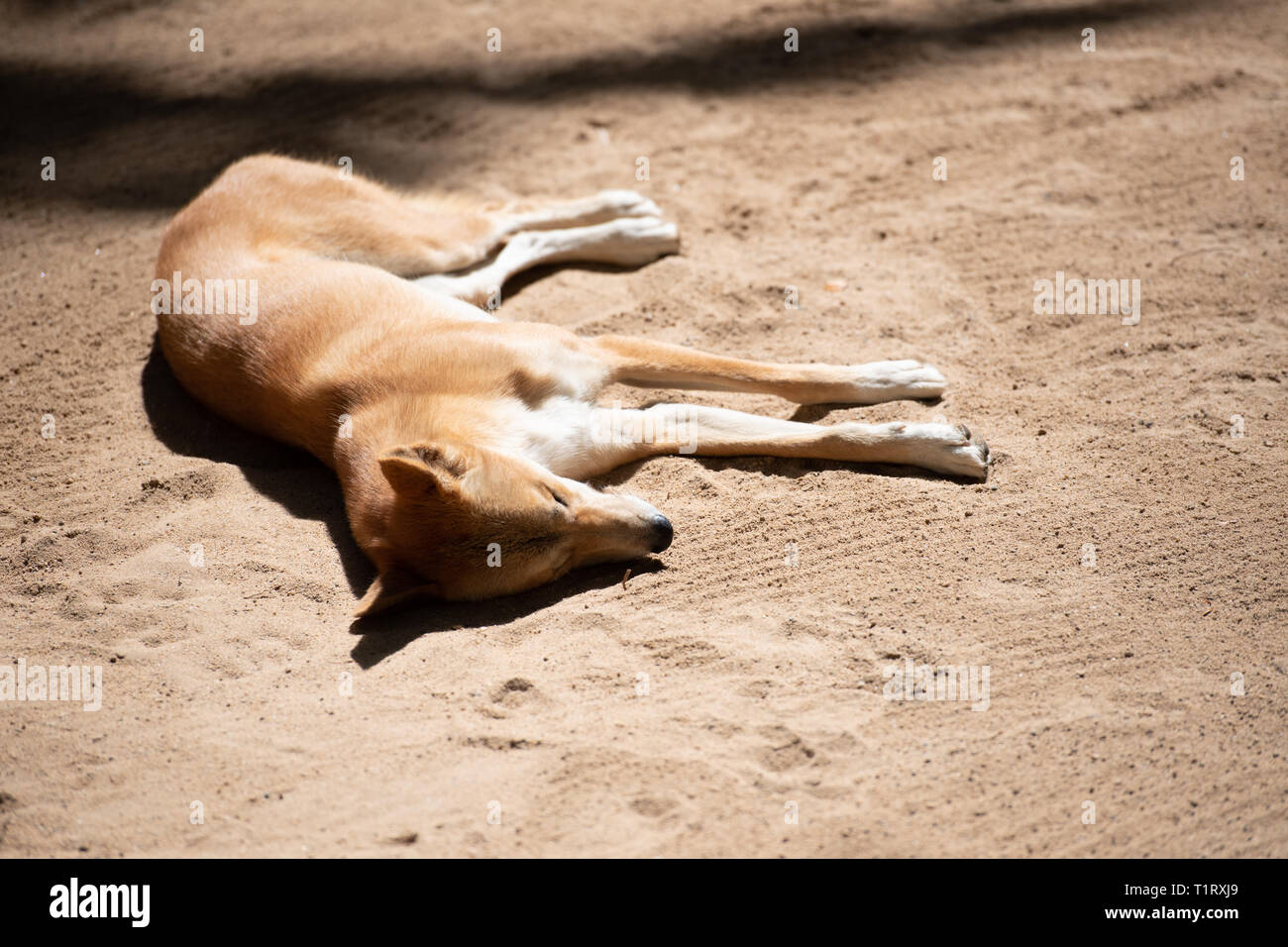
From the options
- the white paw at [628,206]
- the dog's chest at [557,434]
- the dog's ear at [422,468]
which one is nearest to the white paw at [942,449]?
the dog's chest at [557,434]

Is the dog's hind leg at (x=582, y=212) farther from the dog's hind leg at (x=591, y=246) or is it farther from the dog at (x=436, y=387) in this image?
the dog at (x=436, y=387)

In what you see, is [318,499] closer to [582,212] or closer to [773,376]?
[773,376]

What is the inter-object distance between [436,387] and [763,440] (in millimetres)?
1283

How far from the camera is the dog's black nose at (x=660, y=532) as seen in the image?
3.68m

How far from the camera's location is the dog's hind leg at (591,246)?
5.39 m

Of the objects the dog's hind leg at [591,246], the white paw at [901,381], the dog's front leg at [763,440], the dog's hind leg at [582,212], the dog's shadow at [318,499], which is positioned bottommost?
the dog's shadow at [318,499]

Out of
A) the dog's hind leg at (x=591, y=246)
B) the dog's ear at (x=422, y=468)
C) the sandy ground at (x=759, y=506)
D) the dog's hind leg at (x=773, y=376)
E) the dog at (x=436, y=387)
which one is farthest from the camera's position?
the dog's hind leg at (x=591, y=246)

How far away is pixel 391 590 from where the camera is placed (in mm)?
3539

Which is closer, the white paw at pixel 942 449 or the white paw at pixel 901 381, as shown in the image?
the white paw at pixel 942 449

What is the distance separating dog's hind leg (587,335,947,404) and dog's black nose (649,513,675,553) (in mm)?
855

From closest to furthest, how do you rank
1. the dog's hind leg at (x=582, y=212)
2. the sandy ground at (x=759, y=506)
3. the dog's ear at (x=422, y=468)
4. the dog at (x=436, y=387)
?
the sandy ground at (x=759, y=506), the dog's ear at (x=422, y=468), the dog at (x=436, y=387), the dog's hind leg at (x=582, y=212)

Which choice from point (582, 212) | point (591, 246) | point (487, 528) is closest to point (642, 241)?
point (591, 246)

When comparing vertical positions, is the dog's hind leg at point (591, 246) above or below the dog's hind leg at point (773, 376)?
above

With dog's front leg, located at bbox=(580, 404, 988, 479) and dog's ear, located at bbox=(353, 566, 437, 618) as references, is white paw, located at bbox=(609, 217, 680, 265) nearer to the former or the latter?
dog's front leg, located at bbox=(580, 404, 988, 479)
